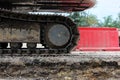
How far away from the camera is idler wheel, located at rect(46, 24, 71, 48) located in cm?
1266

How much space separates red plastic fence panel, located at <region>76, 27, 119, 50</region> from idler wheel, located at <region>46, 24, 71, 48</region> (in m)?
6.68

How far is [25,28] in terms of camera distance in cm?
1270

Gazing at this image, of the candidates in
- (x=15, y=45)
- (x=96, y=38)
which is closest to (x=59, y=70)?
(x=15, y=45)

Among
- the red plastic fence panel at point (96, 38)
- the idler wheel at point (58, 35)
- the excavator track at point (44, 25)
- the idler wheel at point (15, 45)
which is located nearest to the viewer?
the excavator track at point (44, 25)

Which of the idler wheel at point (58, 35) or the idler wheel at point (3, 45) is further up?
the idler wheel at point (58, 35)

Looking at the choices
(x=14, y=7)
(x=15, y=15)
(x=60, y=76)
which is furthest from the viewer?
(x=14, y=7)

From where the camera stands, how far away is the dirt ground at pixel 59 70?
27.9 feet

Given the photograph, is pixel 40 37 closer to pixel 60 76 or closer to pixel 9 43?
pixel 9 43

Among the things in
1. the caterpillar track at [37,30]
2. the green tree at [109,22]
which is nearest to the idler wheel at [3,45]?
the caterpillar track at [37,30]

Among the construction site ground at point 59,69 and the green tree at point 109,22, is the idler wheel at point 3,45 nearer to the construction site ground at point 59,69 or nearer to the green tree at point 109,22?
the construction site ground at point 59,69

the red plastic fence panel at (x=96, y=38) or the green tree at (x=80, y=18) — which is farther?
the red plastic fence panel at (x=96, y=38)

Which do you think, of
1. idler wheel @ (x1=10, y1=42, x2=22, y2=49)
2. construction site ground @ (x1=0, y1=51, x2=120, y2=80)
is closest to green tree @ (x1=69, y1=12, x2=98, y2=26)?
idler wheel @ (x1=10, y1=42, x2=22, y2=49)

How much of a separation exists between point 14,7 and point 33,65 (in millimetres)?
4717

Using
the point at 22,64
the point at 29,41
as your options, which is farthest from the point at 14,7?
the point at 22,64
